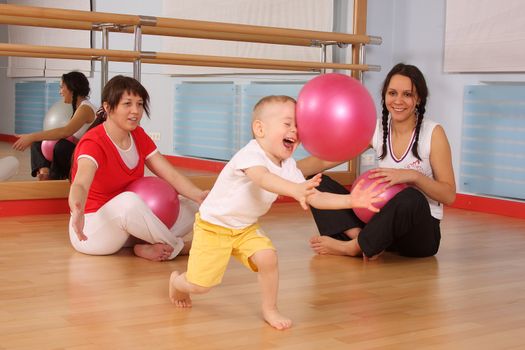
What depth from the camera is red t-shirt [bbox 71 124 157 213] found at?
2.53 metres

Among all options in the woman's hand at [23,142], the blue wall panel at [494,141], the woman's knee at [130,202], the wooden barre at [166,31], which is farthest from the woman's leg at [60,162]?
the blue wall panel at [494,141]

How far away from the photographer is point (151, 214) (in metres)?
2.49

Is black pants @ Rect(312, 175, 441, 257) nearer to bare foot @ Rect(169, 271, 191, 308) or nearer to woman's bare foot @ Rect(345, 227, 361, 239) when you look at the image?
woman's bare foot @ Rect(345, 227, 361, 239)

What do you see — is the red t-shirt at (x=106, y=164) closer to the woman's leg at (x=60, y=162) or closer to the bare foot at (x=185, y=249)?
the bare foot at (x=185, y=249)

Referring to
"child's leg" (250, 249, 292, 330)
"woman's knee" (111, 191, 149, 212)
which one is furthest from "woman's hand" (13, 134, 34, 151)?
"child's leg" (250, 249, 292, 330)

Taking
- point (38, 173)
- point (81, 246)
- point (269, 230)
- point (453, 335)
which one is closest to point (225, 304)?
point (453, 335)

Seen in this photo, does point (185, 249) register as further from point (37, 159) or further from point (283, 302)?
point (37, 159)

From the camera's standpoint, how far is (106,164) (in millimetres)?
2559

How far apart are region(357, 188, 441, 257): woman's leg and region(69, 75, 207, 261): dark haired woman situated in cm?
55

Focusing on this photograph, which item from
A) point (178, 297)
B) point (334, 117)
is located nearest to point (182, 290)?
point (178, 297)

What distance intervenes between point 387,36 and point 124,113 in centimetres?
230

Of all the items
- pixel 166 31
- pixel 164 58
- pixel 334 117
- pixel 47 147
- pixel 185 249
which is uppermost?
pixel 166 31

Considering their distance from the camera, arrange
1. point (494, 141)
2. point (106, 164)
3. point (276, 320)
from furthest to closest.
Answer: point (494, 141), point (106, 164), point (276, 320)

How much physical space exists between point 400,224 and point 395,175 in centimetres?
16
